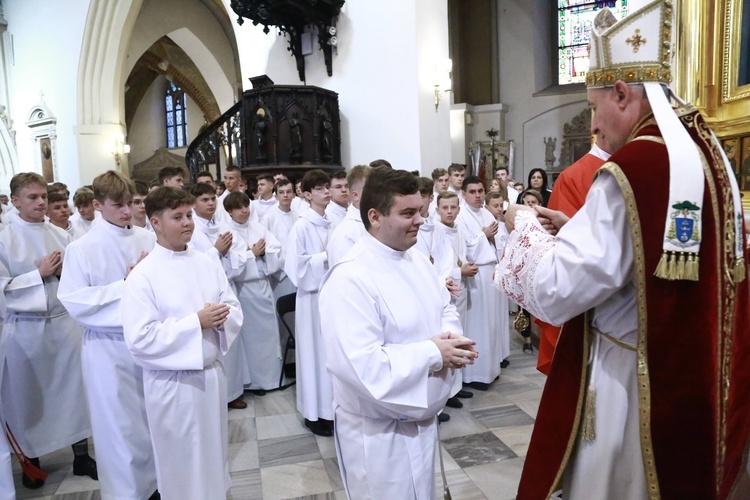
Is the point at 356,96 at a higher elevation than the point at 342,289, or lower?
higher

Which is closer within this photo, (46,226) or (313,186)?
(46,226)

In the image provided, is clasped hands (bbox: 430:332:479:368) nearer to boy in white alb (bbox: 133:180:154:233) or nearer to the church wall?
boy in white alb (bbox: 133:180:154:233)

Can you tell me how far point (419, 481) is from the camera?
209 centimetres

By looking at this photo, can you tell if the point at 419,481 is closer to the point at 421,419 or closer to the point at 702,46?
the point at 421,419

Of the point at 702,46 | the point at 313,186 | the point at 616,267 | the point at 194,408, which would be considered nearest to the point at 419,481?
the point at 616,267

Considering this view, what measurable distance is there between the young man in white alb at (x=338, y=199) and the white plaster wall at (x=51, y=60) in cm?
1231

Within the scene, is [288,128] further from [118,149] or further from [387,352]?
[118,149]

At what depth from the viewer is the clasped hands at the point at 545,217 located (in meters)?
1.89

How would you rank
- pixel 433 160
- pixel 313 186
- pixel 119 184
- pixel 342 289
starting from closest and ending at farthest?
pixel 342 289, pixel 119 184, pixel 313 186, pixel 433 160

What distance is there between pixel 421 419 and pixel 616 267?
36.8 inches

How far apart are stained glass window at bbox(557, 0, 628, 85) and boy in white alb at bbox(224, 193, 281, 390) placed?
1252cm

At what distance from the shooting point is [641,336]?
1.57 meters

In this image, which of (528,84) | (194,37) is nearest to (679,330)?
→ (528,84)


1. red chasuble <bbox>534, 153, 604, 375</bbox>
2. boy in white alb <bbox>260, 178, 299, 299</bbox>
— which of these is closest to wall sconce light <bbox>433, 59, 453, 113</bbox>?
boy in white alb <bbox>260, 178, 299, 299</bbox>
